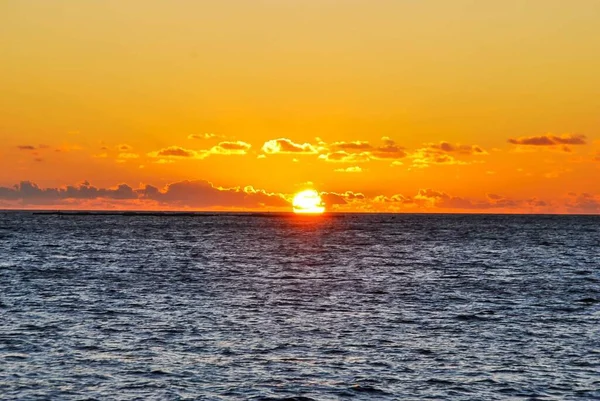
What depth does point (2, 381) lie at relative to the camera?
32.5m

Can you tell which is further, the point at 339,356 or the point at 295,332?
the point at 295,332

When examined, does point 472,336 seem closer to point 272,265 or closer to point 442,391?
point 442,391

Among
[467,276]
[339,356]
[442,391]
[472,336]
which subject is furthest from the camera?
[467,276]

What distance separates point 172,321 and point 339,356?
48.0 ft

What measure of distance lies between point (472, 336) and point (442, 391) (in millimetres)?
13073

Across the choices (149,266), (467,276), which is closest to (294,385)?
(467,276)

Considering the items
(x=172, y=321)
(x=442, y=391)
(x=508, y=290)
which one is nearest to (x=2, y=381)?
(x=172, y=321)

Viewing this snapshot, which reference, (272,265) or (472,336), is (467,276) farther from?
(472,336)

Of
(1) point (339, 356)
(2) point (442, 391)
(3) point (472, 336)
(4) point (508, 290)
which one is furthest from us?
(4) point (508, 290)

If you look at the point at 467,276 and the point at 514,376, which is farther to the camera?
the point at 467,276

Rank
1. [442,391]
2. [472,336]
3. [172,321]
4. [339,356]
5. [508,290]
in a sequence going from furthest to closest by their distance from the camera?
[508,290]
[172,321]
[472,336]
[339,356]
[442,391]

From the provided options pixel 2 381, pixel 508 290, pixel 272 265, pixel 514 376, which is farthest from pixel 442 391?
pixel 272 265

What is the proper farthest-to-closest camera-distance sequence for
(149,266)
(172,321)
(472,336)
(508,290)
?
(149,266), (508,290), (172,321), (472,336)

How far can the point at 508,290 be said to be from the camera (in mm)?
69062
